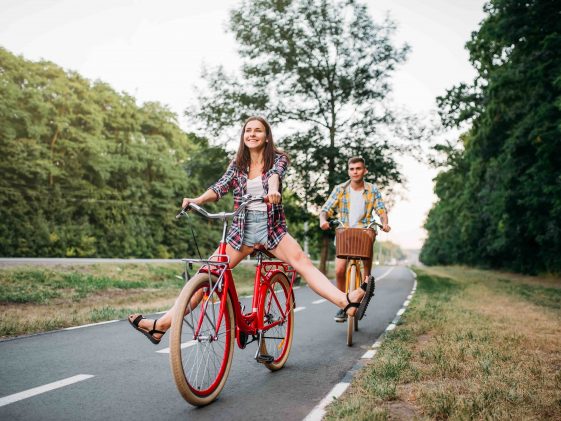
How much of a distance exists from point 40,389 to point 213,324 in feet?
4.60

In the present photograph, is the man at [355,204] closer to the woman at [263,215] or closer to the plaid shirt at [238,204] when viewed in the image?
the woman at [263,215]

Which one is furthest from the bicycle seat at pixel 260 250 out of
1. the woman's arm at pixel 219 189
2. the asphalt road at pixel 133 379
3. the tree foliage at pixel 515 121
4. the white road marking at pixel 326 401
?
the tree foliage at pixel 515 121

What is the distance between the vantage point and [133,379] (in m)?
4.11

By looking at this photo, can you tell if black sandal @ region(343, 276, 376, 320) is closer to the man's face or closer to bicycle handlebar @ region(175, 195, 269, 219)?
bicycle handlebar @ region(175, 195, 269, 219)

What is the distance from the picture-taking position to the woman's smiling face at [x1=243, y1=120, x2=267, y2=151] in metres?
4.16

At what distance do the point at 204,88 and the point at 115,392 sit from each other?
19639 millimetres

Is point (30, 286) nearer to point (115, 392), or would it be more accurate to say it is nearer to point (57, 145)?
point (115, 392)

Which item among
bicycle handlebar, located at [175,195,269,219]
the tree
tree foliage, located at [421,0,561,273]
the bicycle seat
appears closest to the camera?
bicycle handlebar, located at [175,195,269,219]

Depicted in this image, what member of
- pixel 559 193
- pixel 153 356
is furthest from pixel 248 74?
pixel 153 356

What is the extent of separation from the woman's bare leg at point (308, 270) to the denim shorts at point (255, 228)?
17 centimetres

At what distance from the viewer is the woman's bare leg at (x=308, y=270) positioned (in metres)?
4.04

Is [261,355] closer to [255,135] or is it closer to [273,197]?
[273,197]

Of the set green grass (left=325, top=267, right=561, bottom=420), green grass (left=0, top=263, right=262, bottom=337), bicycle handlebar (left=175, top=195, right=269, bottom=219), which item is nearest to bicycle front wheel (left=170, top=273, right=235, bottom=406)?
bicycle handlebar (left=175, top=195, right=269, bottom=219)

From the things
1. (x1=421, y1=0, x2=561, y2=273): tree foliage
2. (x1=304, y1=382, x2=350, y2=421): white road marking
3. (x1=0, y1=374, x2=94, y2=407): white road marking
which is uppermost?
(x1=421, y1=0, x2=561, y2=273): tree foliage
